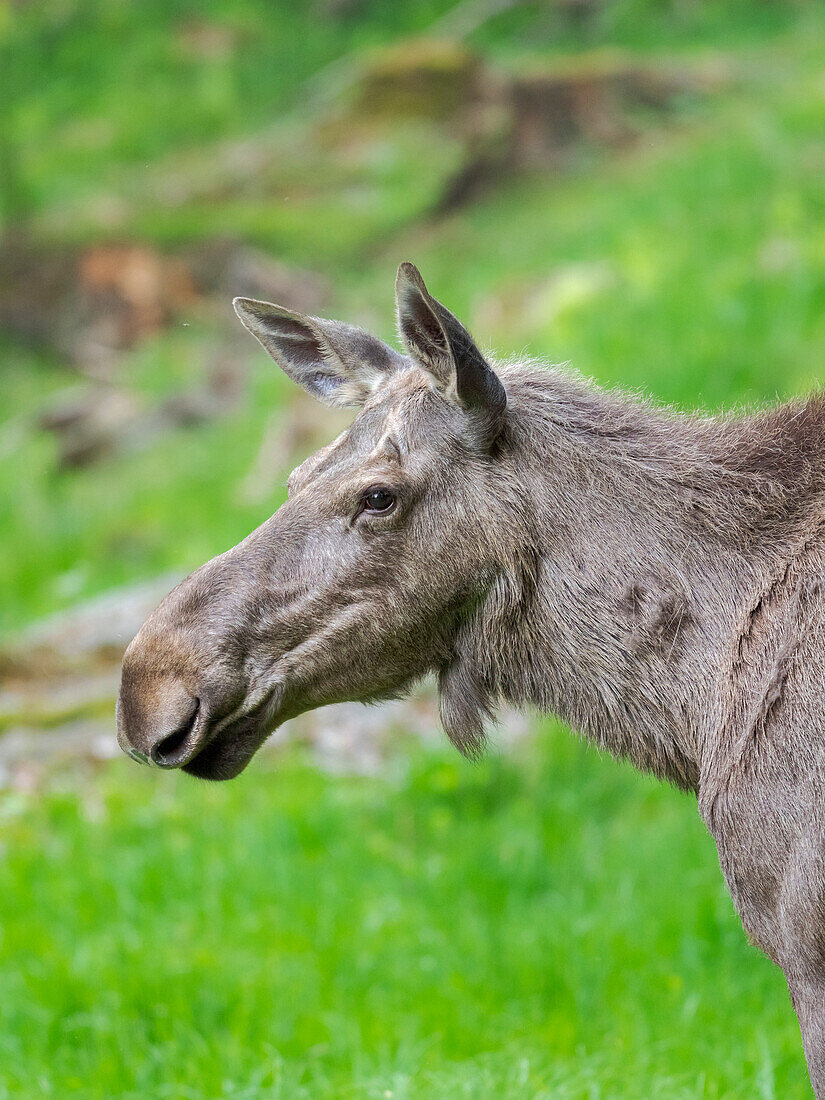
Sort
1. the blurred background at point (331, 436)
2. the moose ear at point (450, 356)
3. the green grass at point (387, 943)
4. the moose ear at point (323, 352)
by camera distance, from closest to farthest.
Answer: the moose ear at point (450, 356)
the moose ear at point (323, 352)
the green grass at point (387, 943)
the blurred background at point (331, 436)

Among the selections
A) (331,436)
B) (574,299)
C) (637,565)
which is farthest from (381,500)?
(331,436)

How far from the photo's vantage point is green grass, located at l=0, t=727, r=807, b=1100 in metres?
4.04

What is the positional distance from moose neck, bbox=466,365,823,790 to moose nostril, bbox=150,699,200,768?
722 mm

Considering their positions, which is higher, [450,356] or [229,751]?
[450,356]

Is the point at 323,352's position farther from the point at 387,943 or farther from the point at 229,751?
the point at 387,943

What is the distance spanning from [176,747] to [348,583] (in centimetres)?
57

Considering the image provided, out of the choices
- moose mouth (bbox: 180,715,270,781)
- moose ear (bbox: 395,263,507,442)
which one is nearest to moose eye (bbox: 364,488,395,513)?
moose ear (bbox: 395,263,507,442)

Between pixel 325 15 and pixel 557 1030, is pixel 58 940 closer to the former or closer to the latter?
pixel 557 1030

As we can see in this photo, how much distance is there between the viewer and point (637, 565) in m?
3.18

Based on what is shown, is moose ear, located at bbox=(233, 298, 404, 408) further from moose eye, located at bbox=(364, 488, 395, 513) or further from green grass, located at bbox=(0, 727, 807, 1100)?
green grass, located at bbox=(0, 727, 807, 1100)

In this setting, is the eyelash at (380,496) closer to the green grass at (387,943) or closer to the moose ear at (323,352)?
the moose ear at (323,352)

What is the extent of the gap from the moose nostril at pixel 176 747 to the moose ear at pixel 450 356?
966 millimetres

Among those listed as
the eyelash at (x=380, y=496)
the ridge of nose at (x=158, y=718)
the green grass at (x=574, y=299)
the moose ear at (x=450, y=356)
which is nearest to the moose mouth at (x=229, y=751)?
the ridge of nose at (x=158, y=718)

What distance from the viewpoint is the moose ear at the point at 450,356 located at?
9.90ft
